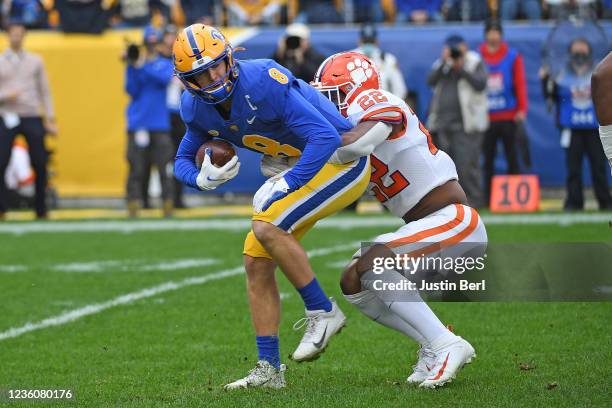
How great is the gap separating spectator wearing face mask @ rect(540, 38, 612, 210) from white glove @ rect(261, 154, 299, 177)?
734 cm

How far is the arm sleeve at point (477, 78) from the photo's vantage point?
12516 mm

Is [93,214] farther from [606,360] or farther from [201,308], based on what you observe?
[606,360]

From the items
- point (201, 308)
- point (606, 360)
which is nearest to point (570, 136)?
point (201, 308)

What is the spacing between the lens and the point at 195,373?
550 cm

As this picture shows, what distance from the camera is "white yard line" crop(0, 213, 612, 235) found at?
11.2 metres

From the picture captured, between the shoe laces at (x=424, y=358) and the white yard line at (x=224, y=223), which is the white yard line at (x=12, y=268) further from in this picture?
the shoe laces at (x=424, y=358)

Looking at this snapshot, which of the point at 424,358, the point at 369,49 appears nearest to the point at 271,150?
the point at 424,358

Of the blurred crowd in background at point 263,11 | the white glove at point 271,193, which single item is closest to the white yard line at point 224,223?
the blurred crowd in background at point 263,11

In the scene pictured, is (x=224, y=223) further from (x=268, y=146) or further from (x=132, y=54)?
(x=268, y=146)

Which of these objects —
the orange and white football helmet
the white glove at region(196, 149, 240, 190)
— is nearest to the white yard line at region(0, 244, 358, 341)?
the white glove at region(196, 149, 240, 190)

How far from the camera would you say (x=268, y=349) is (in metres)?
5.14

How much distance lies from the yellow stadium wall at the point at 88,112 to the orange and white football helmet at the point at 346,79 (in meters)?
9.89

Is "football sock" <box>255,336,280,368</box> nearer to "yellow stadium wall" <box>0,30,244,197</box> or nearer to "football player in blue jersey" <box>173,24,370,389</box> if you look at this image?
"football player in blue jersey" <box>173,24,370,389</box>

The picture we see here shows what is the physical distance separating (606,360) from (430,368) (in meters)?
0.91
